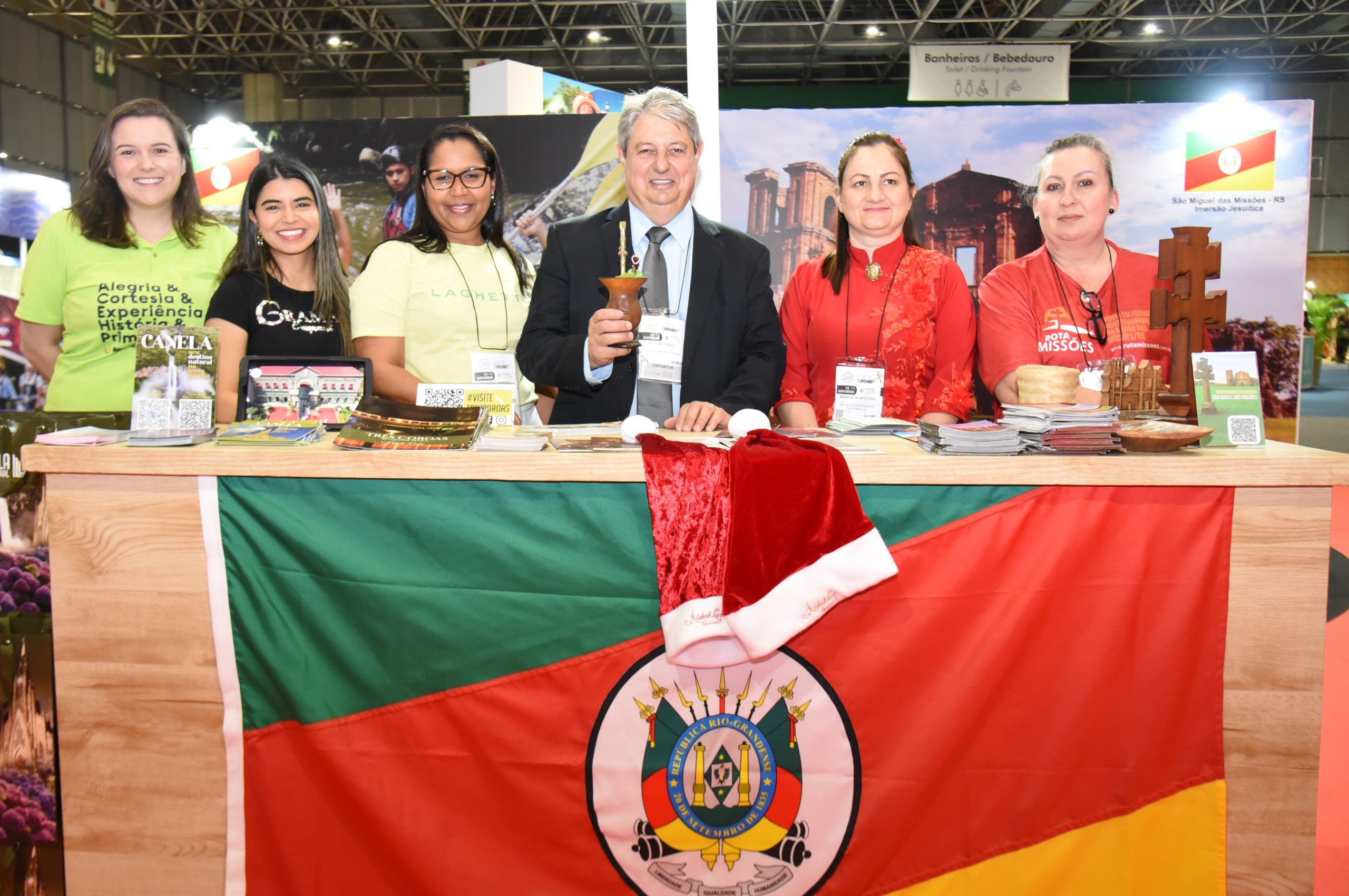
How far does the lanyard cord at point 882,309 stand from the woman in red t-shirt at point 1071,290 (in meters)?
0.37

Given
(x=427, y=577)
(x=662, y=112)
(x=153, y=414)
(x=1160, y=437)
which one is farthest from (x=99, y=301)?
(x=1160, y=437)

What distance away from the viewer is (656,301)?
7.76ft

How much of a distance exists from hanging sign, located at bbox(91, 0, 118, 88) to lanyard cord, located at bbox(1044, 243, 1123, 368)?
996 cm

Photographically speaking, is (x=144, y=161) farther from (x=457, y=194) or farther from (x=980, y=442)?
(x=980, y=442)

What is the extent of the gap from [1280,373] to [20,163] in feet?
49.0

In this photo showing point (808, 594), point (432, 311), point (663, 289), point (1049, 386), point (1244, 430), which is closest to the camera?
point (808, 594)

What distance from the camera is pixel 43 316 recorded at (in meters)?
2.50

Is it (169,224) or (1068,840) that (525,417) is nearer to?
(169,224)

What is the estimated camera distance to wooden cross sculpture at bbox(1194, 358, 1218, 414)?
1.72 m

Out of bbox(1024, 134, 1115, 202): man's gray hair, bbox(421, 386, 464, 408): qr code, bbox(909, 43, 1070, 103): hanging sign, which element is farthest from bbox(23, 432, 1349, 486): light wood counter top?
bbox(909, 43, 1070, 103): hanging sign

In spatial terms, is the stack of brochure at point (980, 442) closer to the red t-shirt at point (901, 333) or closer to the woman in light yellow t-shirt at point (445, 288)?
the red t-shirt at point (901, 333)

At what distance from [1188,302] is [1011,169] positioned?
3.89 metres

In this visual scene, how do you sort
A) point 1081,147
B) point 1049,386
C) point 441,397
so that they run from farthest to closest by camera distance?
point 1081,147, point 441,397, point 1049,386

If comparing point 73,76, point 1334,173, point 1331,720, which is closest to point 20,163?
point 73,76
